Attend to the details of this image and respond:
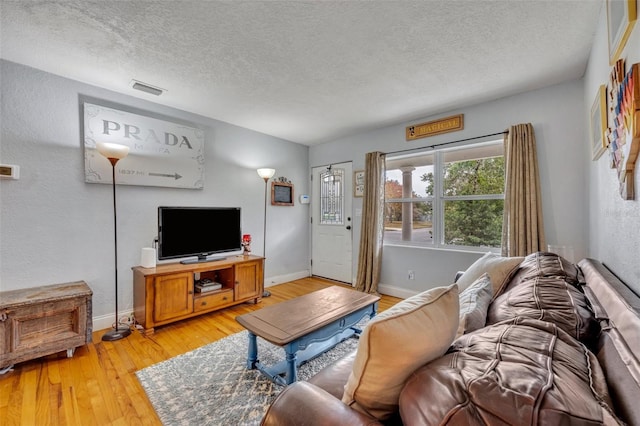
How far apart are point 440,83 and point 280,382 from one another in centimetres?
294

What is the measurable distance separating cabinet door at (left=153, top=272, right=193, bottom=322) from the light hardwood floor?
0.55ft

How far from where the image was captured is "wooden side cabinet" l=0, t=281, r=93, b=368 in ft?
6.48

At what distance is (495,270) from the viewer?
1.71 meters

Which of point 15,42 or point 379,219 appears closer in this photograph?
point 15,42

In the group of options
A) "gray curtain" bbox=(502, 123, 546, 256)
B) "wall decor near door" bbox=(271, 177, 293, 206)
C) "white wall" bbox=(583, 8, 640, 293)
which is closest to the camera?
"white wall" bbox=(583, 8, 640, 293)

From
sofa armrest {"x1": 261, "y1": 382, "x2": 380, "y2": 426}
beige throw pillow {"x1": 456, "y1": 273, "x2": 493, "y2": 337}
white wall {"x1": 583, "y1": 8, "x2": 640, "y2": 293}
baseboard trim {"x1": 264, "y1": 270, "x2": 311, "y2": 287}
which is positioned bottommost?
baseboard trim {"x1": 264, "y1": 270, "x2": 311, "y2": 287}

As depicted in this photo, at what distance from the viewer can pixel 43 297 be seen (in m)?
2.13

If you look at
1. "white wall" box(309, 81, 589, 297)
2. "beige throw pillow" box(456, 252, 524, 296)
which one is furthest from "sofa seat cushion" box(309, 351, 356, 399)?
"white wall" box(309, 81, 589, 297)

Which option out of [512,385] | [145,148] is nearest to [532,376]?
[512,385]

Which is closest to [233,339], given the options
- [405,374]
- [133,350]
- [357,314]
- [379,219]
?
[133,350]

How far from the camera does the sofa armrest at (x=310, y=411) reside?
736 millimetres

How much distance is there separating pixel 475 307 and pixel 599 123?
1.64 m

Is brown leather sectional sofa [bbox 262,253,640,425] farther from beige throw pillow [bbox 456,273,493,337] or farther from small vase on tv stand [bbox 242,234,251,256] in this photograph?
small vase on tv stand [bbox 242,234,251,256]

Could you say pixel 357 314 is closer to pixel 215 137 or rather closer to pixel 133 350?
pixel 133 350
